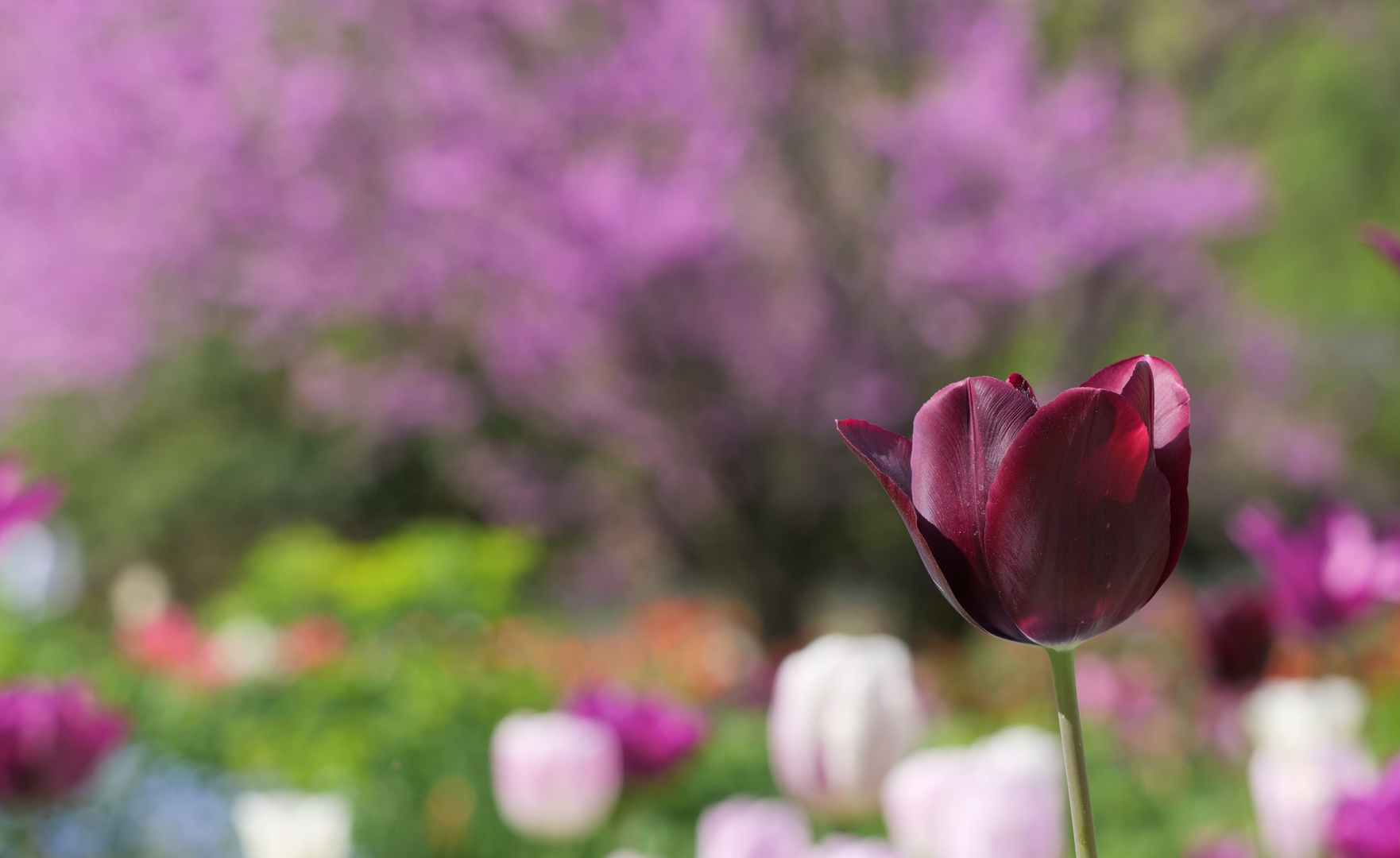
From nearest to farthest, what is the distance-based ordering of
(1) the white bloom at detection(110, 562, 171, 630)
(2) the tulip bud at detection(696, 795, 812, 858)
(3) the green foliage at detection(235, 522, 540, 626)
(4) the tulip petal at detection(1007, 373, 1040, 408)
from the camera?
1. (4) the tulip petal at detection(1007, 373, 1040, 408)
2. (2) the tulip bud at detection(696, 795, 812, 858)
3. (3) the green foliage at detection(235, 522, 540, 626)
4. (1) the white bloom at detection(110, 562, 171, 630)

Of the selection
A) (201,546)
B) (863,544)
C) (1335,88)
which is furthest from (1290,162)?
(201,546)

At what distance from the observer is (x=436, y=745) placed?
94.5 inches

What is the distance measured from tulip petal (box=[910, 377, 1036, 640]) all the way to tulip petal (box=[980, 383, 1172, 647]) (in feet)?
0.06

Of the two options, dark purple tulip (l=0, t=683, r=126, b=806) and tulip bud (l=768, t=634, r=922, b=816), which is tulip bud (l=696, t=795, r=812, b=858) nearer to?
tulip bud (l=768, t=634, r=922, b=816)

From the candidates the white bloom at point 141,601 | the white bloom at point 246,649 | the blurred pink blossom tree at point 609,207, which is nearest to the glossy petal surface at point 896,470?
the white bloom at point 246,649

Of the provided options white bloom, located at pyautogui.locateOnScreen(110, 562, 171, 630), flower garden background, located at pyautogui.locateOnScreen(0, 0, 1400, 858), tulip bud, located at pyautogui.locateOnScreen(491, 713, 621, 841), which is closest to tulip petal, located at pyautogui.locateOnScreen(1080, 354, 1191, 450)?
tulip bud, located at pyautogui.locateOnScreen(491, 713, 621, 841)

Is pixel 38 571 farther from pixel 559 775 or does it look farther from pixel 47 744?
pixel 559 775

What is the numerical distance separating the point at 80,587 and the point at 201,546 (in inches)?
43.7

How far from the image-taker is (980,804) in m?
1.09

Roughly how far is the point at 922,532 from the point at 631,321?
20.1 ft

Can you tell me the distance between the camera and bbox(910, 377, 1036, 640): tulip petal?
0.67 metres

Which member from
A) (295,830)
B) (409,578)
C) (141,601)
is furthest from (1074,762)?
(141,601)

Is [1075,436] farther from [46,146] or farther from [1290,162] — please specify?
[1290,162]

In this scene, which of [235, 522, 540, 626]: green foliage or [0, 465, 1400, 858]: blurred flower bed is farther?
[235, 522, 540, 626]: green foliage
